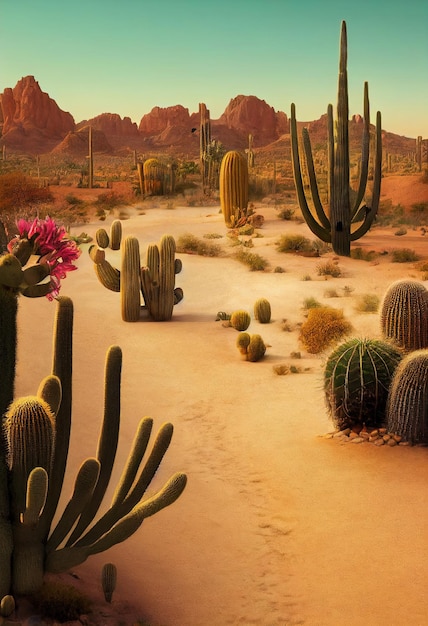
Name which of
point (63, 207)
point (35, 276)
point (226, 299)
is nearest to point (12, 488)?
point (35, 276)

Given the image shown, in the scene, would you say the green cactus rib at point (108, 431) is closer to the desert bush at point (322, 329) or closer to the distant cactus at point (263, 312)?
the desert bush at point (322, 329)

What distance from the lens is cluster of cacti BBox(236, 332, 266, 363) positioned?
1196 centimetres

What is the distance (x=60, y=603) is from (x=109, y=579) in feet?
1.24

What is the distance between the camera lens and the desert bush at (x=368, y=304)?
580 inches

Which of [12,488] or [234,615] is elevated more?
[12,488]

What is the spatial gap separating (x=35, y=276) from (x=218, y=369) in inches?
262

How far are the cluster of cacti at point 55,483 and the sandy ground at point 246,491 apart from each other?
1.57 feet

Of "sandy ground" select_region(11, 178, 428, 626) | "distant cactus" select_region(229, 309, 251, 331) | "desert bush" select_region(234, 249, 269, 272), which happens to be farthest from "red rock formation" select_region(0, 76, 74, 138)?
"sandy ground" select_region(11, 178, 428, 626)

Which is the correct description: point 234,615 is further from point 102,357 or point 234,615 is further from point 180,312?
point 180,312

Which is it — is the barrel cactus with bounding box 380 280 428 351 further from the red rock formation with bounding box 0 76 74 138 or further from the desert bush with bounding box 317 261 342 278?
the red rock formation with bounding box 0 76 74 138

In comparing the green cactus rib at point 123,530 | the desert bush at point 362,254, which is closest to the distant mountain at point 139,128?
the desert bush at point 362,254

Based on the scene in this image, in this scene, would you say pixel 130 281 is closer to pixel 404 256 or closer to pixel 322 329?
pixel 322 329

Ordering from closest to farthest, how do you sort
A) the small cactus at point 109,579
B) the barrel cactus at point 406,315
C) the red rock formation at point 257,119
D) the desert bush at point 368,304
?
the small cactus at point 109,579 < the barrel cactus at point 406,315 < the desert bush at point 368,304 < the red rock formation at point 257,119

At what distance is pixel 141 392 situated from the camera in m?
10.7
